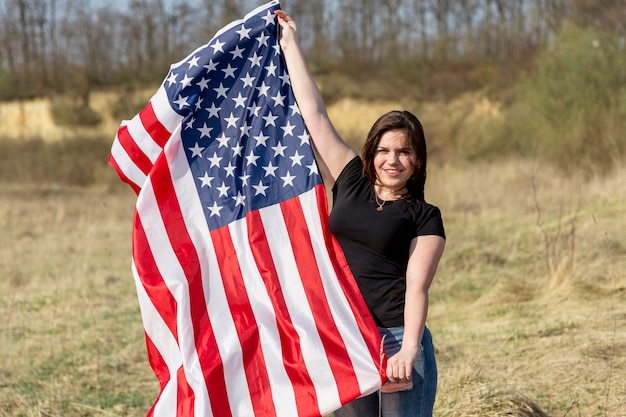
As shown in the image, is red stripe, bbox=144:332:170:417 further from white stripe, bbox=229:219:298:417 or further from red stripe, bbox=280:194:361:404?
red stripe, bbox=280:194:361:404

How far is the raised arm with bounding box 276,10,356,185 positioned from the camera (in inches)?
129

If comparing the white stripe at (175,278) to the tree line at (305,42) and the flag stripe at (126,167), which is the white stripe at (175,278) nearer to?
the flag stripe at (126,167)

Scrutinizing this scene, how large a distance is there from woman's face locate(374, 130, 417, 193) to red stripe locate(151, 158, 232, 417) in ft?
3.27

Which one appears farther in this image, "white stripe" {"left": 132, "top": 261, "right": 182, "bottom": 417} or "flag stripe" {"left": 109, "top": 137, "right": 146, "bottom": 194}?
"flag stripe" {"left": 109, "top": 137, "right": 146, "bottom": 194}

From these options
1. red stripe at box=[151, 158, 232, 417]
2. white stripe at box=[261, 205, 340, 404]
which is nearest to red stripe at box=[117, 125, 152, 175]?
red stripe at box=[151, 158, 232, 417]

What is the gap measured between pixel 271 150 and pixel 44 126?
1449 inches

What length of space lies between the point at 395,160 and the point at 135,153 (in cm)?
135

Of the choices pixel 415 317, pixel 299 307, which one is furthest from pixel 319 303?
pixel 415 317

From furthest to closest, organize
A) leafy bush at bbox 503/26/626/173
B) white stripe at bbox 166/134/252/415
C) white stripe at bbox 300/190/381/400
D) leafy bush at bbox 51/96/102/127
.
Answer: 1. leafy bush at bbox 51/96/102/127
2. leafy bush at bbox 503/26/626/173
3. white stripe at bbox 166/134/252/415
4. white stripe at bbox 300/190/381/400

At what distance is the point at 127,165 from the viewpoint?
371cm

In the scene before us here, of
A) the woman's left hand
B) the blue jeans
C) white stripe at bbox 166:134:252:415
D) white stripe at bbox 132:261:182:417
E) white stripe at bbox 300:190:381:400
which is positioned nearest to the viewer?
the woman's left hand

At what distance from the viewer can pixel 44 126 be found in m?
38.0

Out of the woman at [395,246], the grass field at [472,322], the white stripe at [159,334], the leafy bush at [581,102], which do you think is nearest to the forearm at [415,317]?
the woman at [395,246]

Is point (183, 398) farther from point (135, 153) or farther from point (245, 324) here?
point (135, 153)
